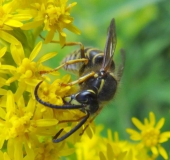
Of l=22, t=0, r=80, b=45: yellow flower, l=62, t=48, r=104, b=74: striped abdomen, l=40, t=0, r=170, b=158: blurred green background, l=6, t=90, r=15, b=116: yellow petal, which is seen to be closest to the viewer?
l=6, t=90, r=15, b=116: yellow petal

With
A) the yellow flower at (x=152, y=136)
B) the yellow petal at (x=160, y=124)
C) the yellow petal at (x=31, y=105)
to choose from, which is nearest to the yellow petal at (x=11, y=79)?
the yellow petal at (x=31, y=105)

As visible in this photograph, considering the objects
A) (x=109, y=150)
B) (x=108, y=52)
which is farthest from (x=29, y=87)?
(x=109, y=150)

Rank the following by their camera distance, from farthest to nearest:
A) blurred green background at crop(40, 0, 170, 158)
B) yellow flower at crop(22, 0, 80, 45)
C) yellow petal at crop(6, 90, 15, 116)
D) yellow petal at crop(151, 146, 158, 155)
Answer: blurred green background at crop(40, 0, 170, 158) < yellow petal at crop(151, 146, 158, 155) < yellow flower at crop(22, 0, 80, 45) < yellow petal at crop(6, 90, 15, 116)

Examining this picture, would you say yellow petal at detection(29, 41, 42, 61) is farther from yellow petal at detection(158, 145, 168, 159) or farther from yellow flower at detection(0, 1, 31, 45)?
yellow petal at detection(158, 145, 168, 159)

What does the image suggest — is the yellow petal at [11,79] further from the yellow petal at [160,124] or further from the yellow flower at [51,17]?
the yellow petal at [160,124]

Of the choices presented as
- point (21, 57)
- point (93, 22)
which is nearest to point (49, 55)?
point (21, 57)

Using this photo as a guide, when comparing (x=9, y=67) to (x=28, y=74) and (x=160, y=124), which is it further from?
(x=160, y=124)

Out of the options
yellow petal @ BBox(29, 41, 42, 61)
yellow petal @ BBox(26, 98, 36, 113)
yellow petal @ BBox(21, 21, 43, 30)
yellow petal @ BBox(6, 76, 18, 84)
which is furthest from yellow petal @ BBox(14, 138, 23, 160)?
yellow petal @ BBox(21, 21, 43, 30)

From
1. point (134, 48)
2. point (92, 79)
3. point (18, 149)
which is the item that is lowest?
point (134, 48)
